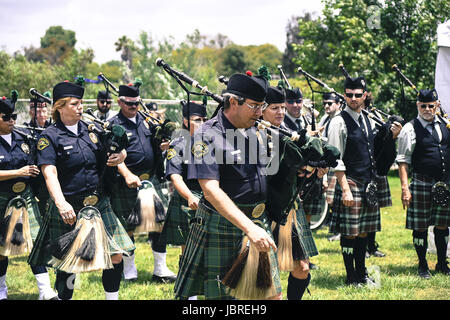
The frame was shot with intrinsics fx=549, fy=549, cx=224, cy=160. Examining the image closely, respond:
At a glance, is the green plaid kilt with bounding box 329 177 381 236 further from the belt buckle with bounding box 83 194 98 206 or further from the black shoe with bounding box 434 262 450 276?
the belt buckle with bounding box 83 194 98 206

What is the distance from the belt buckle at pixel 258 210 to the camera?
11.6ft

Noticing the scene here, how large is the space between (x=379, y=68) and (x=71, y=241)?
15.3 metres

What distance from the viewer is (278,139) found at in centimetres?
380

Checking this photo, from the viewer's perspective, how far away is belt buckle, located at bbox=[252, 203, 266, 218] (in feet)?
11.6

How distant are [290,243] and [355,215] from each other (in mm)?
1583

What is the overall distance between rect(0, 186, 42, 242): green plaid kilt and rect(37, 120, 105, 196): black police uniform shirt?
138cm

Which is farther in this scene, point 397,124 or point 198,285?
point 397,124

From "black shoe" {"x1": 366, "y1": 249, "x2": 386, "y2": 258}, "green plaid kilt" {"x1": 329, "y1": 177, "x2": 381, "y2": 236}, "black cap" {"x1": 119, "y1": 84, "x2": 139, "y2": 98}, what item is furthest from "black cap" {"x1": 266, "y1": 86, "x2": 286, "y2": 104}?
"black shoe" {"x1": 366, "y1": 249, "x2": 386, "y2": 258}

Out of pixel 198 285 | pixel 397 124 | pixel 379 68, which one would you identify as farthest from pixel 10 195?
pixel 379 68

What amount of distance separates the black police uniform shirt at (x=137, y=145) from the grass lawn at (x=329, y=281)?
1328 mm

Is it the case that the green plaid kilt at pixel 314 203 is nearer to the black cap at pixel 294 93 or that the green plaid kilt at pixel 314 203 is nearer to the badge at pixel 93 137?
the black cap at pixel 294 93

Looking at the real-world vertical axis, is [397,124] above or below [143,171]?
above
